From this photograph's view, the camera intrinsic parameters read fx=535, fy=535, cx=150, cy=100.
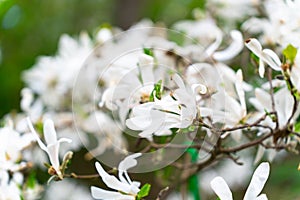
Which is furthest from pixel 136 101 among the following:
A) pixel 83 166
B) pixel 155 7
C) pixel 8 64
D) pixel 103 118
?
pixel 155 7

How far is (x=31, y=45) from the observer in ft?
3.98

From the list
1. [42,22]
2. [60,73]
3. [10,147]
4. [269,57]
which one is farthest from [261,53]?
[42,22]

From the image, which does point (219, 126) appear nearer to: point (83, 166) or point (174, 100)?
point (174, 100)

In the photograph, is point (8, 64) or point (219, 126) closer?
point (219, 126)

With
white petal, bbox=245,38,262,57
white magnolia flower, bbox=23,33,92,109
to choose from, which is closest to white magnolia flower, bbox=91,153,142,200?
white petal, bbox=245,38,262,57

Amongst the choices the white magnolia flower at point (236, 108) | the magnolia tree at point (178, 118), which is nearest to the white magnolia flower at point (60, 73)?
the magnolia tree at point (178, 118)

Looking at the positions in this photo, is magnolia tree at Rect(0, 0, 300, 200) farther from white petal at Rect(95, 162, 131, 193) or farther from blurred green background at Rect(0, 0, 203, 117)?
blurred green background at Rect(0, 0, 203, 117)

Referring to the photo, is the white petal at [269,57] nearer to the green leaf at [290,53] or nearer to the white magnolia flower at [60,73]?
the green leaf at [290,53]

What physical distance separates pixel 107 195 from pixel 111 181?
1cm

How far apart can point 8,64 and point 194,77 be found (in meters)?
0.74

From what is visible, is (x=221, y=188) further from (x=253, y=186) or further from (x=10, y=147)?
(x=10, y=147)

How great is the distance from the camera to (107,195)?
0.33 metres

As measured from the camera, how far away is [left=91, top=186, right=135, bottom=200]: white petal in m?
0.33

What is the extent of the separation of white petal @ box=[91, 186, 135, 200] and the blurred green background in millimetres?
709
